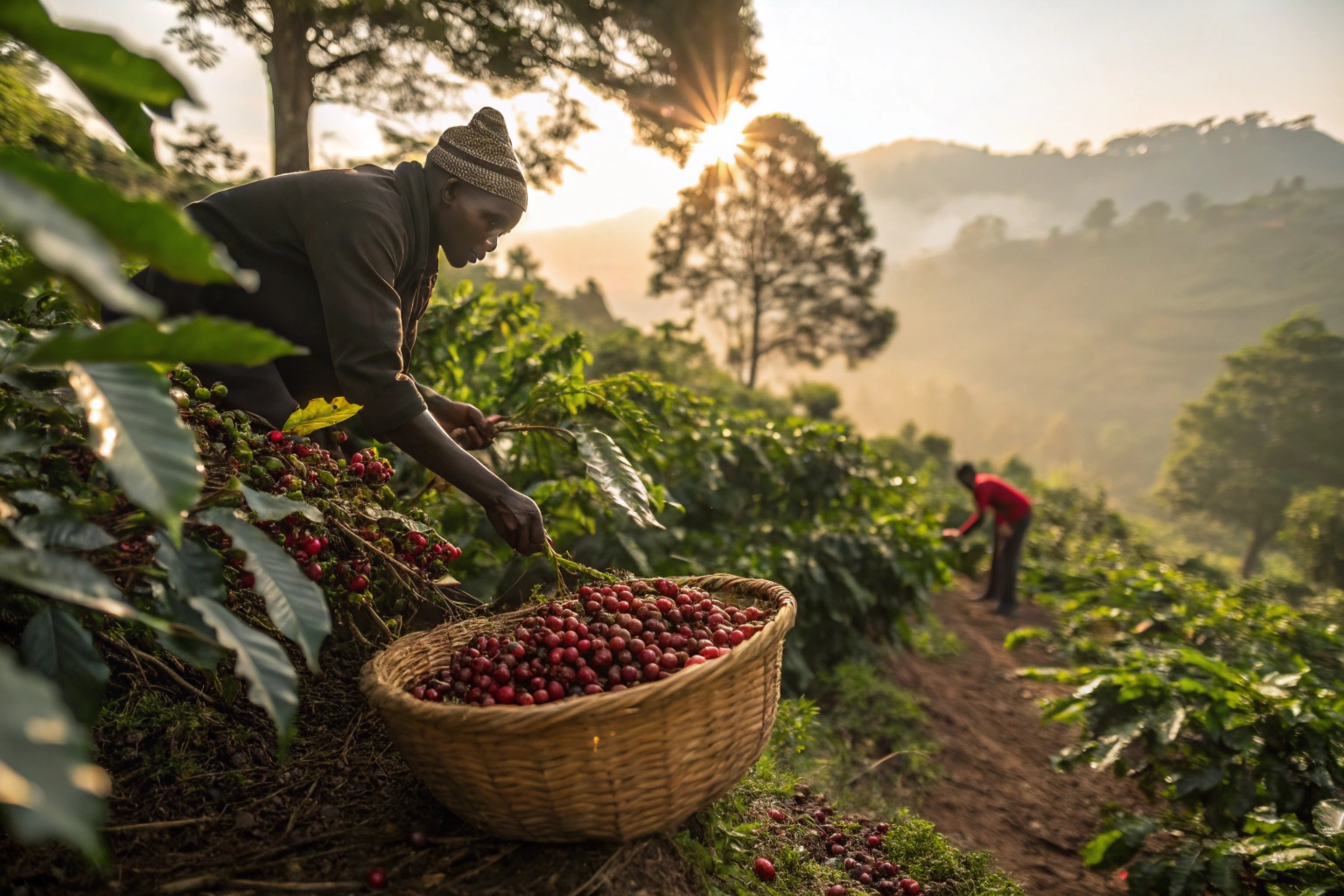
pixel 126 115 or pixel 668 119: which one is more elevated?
pixel 668 119

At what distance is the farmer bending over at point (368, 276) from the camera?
205 cm

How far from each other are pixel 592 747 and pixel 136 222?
1192 mm

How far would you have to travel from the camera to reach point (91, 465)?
4.76 feet

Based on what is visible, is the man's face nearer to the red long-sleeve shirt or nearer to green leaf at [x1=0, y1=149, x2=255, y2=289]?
green leaf at [x1=0, y1=149, x2=255, y2=289]

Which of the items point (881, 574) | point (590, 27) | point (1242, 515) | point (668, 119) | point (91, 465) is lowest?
point (1242, 515)

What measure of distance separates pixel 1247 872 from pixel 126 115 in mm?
4117

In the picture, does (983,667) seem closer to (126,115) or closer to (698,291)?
(126,115)

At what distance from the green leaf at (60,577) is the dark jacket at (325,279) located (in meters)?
1.11

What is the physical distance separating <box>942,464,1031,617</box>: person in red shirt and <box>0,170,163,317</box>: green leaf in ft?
29.0

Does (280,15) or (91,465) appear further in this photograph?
(280,15)

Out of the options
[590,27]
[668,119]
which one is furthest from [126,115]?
[668,119]

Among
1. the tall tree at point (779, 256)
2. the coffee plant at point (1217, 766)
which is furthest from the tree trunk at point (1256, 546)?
the coffee plant at point (1217, 766)

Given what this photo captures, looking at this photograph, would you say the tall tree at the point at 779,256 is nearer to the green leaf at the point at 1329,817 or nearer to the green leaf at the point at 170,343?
the green leaf at the point at 1329,817

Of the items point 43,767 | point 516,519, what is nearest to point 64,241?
point 43,767
